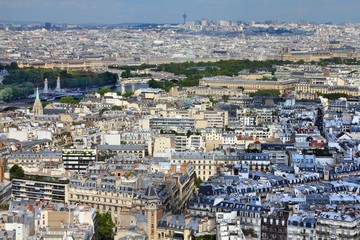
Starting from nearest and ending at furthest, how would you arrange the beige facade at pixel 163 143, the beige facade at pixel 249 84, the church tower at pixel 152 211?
the church tower at pixel 152 211, the beige facade at pixel 163 143, the beige facade at pixel 249 84

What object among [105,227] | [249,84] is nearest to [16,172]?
[105,227]

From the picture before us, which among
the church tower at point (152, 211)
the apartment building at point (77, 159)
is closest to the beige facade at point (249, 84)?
the apartment building at point (77, 159)

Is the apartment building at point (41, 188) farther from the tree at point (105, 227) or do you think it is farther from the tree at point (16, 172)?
the tree at point (105, 227)

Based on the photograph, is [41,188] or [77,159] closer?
[41,188]

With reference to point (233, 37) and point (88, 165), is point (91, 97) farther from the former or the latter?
point (233, 37)

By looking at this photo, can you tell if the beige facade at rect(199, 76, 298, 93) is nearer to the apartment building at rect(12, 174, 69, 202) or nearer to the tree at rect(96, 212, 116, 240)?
the apartment building at rect(12, 174, 69, 202)

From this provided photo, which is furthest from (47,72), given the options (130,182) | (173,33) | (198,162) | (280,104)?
(173,33)

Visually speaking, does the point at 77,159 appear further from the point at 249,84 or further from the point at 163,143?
the point at 249,84
